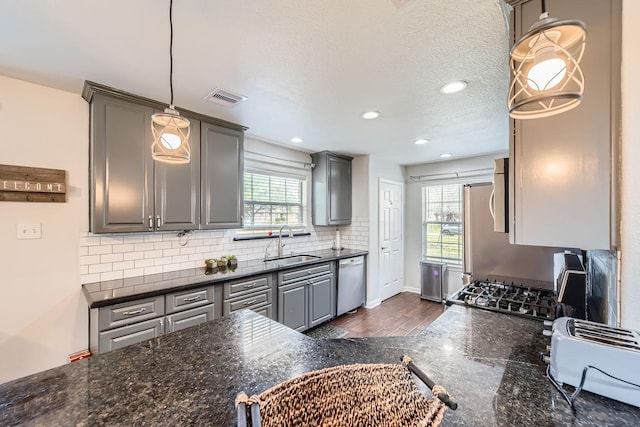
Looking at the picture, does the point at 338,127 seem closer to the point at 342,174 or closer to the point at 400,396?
the point at 342,174

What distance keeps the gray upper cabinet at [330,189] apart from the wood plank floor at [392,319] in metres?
1.44

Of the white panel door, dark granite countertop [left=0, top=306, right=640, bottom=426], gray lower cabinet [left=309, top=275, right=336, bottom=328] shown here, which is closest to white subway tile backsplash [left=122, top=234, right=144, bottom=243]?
dark granite countertop [left=0, top=306, right=640, bottom=426]

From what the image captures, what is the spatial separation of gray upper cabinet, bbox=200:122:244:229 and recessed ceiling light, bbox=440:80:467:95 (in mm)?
2048

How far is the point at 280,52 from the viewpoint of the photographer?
1617 mm

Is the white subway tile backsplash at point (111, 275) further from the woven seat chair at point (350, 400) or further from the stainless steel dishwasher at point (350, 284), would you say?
the stainless steel dishwasher at point (350, 284)

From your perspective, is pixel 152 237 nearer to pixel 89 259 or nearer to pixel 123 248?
pixel 123 248

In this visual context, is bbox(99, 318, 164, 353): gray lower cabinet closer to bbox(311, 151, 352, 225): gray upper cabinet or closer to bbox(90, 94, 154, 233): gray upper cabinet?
bbox(90, 94, 154, 233): gray upper cabinet

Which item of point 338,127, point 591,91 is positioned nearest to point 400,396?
point 591,91

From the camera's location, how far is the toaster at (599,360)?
0.76 meters

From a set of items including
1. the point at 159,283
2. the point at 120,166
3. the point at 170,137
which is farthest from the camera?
the point at 159,283

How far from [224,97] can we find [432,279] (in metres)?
4.32

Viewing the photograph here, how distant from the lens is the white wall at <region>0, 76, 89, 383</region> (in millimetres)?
1926

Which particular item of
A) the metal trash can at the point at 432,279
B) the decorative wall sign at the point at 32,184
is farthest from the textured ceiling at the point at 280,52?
the metal trash can at the point at 432,279

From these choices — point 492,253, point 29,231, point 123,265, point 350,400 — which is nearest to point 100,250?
point 123,265
